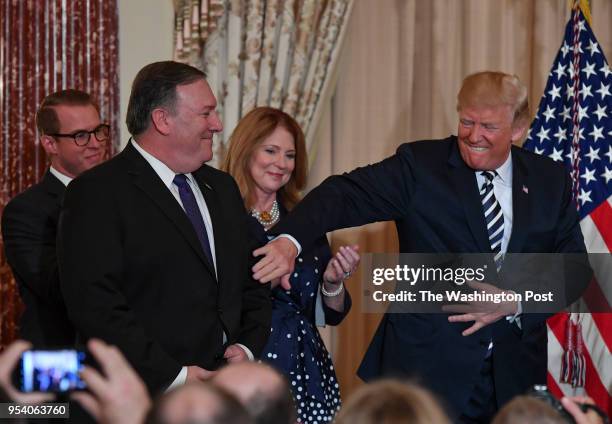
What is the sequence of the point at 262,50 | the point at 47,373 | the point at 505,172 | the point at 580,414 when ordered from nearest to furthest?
the point at 580,414 < the point at 47,373 < the point at 505,172 < the point at 262,50

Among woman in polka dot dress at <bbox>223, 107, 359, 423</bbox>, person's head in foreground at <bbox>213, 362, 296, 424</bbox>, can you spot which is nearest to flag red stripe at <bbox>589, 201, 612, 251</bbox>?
woman in polka dot dress at <bbox>223, 107, 359, 423</bbox>

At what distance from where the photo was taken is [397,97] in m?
5.60

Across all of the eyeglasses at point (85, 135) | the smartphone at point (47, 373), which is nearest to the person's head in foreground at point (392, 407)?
the smartphone at point (47, 373)

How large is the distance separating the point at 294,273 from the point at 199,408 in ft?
8.60

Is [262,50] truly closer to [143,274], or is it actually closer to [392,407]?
[143,274]

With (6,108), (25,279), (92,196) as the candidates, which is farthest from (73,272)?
(6,108)

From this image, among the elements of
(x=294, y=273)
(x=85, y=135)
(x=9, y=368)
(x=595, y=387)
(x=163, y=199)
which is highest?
(x=85, y=135)

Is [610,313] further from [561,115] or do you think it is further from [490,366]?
[490,366]

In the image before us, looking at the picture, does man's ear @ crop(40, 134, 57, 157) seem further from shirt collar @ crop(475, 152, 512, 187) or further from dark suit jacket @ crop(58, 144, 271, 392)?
shirt collar @ crop(475, 152, 512, 187)

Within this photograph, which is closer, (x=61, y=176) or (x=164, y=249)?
(x=164, y=249)

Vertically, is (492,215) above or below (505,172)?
below

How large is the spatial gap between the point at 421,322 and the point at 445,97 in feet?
7.10

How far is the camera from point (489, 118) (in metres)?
3.73

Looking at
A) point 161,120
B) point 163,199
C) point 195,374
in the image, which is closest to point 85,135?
point 161,120
